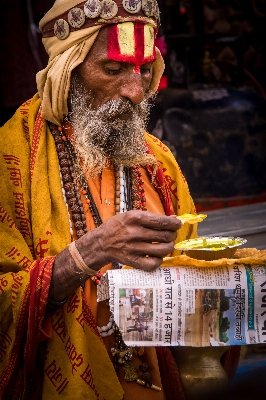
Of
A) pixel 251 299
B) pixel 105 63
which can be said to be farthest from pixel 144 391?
pixel 105 63

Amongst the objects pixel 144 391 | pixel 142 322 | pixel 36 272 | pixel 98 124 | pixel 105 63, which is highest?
pixel 105 63

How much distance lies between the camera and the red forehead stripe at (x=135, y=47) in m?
2.65

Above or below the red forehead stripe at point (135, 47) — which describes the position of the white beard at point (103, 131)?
below

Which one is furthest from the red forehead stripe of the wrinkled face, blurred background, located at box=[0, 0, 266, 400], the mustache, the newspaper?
blurred background, located at box=[0, 0, 266, 400]

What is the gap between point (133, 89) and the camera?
2.67 metres

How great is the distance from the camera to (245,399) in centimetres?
128

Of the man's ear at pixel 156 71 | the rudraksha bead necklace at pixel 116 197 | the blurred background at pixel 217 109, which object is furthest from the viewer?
the blurred background at pixel 217 109

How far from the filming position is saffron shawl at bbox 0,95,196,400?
2354 mm

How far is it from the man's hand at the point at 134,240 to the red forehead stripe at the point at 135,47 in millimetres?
750

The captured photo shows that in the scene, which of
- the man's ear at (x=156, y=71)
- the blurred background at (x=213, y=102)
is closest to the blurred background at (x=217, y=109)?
the blurred background at (x=213, y=102)

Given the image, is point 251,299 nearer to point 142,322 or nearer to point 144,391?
point 142,322

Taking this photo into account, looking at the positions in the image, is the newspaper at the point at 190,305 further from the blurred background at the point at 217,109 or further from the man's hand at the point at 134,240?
the blurred background at the point at 217,109

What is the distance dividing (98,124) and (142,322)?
887 mm

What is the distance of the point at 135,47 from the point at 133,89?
174 mm
